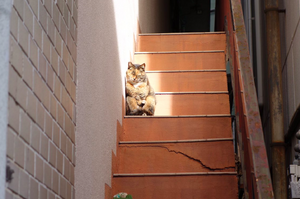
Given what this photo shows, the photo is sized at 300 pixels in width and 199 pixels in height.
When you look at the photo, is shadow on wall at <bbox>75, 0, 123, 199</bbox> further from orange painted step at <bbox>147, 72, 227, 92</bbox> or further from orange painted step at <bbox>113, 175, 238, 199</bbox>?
orange painted step at <bbox>147, 72, 227, 92</bbox>

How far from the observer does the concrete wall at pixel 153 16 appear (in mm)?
5520

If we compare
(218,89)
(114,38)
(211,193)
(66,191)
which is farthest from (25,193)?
(218,89)

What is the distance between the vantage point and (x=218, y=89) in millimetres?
4156

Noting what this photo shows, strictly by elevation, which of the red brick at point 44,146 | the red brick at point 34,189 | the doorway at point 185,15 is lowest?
the red brick at point 34,189

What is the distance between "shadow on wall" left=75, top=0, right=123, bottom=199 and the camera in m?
2.10

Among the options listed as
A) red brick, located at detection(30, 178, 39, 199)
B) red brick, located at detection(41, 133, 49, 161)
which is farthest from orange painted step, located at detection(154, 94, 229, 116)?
red brick, located at detection(30, 178, 39, 199)

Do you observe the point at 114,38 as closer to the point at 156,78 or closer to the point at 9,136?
the point at 156,78

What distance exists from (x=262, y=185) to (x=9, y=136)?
1.17 metres

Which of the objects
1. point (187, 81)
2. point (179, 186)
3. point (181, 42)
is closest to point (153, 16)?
point (181, 42)

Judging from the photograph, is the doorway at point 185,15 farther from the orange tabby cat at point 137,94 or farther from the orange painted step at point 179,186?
the orange painted step at point 179,186

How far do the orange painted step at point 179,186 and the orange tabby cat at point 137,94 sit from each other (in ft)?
3.13

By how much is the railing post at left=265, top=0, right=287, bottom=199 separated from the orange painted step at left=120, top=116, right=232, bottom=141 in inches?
41.3

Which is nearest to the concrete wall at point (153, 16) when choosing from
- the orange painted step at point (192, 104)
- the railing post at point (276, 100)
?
the railing post at point (276, 100)

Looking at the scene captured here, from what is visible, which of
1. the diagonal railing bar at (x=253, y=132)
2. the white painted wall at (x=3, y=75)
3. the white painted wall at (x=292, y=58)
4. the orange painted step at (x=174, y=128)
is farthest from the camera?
the white painted wall at (x=292, y=58)
